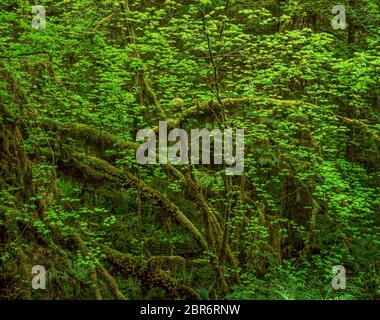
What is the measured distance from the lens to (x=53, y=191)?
7.34 meters

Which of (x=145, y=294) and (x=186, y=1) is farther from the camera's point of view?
(x=186, y=1)

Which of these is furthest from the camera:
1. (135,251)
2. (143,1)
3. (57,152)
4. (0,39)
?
(143,1)

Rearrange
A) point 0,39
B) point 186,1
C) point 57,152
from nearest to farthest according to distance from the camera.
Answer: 1. point 0,39
2. point 57,152
3. point 186,1

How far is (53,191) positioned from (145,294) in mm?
3107

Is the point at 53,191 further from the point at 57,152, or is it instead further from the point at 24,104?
the point at 24,104

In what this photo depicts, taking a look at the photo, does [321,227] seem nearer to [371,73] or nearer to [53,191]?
[371,73]

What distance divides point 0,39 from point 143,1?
12.9 feet

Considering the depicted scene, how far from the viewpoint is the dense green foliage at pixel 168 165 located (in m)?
7.01

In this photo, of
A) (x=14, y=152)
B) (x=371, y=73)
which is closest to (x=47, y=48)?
(x=14, y=152)

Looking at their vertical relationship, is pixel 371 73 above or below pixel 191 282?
above

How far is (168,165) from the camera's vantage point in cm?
846

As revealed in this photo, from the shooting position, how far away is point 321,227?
32.0 ft

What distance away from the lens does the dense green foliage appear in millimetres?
7008

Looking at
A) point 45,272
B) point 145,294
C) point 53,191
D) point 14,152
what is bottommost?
point 145,294
